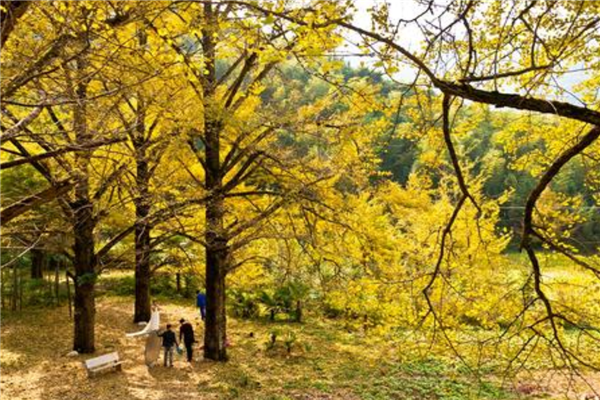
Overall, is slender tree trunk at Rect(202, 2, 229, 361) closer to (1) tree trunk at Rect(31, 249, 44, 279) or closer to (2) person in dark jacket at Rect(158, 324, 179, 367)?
(2) person in dark jacket at Rect(158, 324, 179, 367)

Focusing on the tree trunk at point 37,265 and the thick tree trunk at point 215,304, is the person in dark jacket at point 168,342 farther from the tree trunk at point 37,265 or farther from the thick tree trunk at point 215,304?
the tree trunk at point 37,265

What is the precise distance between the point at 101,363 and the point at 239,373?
2.62 meters

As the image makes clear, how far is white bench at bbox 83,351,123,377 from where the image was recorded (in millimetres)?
8828

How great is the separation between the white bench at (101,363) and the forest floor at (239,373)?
0.16 meters

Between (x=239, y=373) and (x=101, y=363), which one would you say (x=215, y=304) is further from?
(x=101, y=363)

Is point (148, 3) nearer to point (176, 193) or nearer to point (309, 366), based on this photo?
point (176, 193)

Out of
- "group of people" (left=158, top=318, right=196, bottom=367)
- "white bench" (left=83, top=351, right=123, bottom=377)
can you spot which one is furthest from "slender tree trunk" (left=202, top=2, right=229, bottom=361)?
"white bench" (left=83, top=351, right=123, bottom=377)

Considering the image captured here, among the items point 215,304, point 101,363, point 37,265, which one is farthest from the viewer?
point 37,265

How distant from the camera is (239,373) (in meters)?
9.82

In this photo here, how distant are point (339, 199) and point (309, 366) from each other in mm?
4537

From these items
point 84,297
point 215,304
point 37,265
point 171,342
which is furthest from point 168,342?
point 37,265

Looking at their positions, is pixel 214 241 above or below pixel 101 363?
above

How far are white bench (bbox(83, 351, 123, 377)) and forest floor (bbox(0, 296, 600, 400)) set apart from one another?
0.51ft

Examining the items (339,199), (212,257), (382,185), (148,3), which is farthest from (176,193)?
(148,3)
